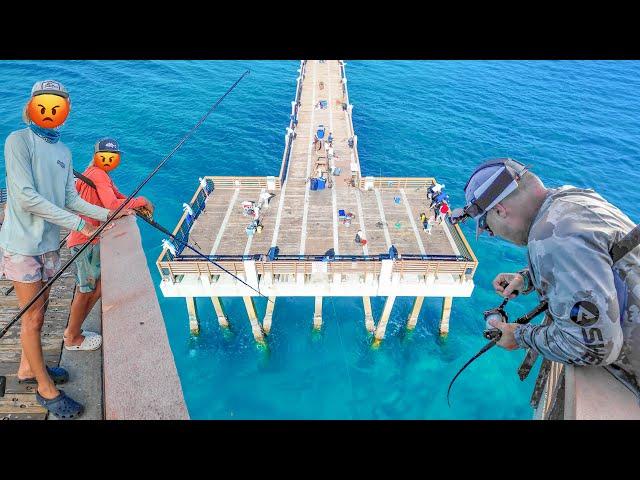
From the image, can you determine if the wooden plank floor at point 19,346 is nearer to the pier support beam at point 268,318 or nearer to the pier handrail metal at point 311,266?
the pier handrail metal at point 311,266

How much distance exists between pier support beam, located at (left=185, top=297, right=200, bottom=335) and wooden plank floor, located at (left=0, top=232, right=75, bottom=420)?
1314 cm

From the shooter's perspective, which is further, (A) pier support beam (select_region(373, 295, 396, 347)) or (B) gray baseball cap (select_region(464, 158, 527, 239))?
(A) pier support beam (select_region(373, 295, 396, 347))

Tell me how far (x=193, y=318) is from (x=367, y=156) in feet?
89.5

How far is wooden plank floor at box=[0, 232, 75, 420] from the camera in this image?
641cm

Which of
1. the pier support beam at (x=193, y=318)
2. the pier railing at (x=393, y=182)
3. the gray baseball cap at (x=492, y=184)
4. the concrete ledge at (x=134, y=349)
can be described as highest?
the gray baseball cap at (x=492, y=184)

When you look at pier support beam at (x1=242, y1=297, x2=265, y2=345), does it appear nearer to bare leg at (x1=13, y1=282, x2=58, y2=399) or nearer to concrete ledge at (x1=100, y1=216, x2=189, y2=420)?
bare leg at (x1=13, y1=282, x2=58, y2=399)

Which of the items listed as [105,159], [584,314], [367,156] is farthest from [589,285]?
[367,156]

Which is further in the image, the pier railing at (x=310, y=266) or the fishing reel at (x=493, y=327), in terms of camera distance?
the pier railing at (x=310, y=266)

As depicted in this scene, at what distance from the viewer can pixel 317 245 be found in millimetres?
21391

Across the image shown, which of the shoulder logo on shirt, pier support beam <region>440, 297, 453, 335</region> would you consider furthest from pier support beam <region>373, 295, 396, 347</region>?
the shoulder logo on shirt

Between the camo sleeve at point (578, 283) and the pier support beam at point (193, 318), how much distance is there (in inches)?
867

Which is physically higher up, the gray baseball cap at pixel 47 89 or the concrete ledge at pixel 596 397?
the gray baseball cap at pixel 47 89

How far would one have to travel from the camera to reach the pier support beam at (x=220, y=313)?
898 inches

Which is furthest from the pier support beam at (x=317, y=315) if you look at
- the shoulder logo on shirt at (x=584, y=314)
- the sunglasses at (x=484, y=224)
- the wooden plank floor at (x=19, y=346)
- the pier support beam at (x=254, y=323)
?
the shoulder logo on shirt at (x=584, y=314)
